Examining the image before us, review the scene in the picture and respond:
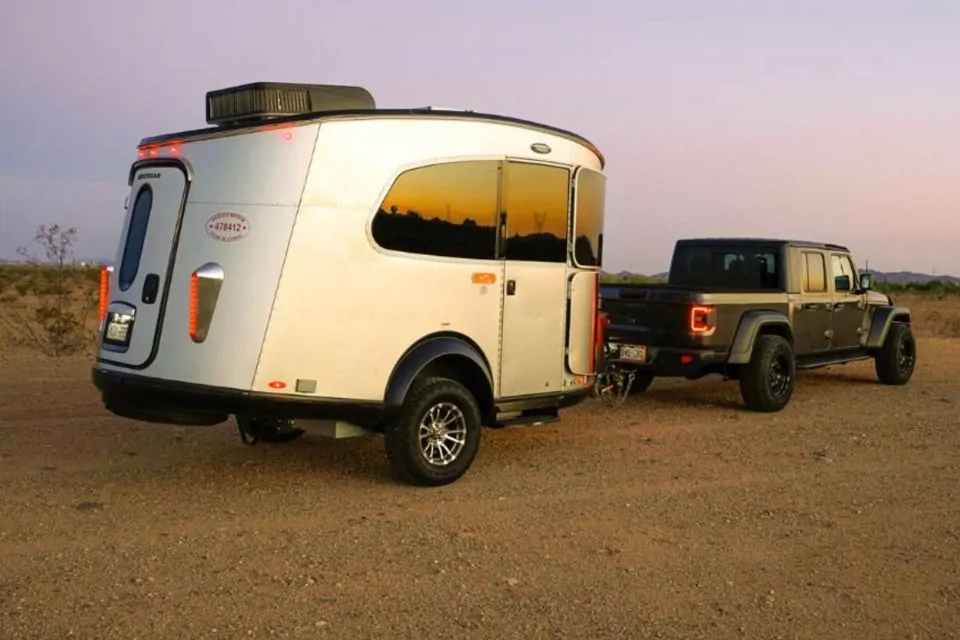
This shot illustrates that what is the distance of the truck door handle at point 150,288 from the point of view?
667cm

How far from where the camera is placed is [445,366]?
7.37 metres

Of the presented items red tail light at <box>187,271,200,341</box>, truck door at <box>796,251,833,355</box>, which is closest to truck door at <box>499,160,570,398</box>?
red tail light at <box>187,271,200,341</box>

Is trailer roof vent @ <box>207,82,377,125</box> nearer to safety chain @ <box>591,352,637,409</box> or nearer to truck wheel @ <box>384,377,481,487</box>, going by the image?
truck wheel @ <box>384,377,481,487</box>

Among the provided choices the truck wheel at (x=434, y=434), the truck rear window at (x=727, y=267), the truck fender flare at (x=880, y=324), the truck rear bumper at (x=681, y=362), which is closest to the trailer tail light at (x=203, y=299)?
the truck wheel at (x=434, y=434)

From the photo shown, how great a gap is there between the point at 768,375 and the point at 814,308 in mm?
1629

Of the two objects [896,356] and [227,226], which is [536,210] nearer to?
[227,226]

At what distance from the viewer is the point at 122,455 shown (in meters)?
8.10

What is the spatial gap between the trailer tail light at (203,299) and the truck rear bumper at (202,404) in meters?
0.38

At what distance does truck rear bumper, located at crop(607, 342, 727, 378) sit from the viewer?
10.6 meters

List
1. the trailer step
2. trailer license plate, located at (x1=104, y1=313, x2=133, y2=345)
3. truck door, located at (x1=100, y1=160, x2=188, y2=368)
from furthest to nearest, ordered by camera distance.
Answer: the trailer step
trailer license plate, located at (x1=104, y1=313, x2=133, y2=345)
truck door, located at (x1=100, y1=160, x2=188, y2=368)

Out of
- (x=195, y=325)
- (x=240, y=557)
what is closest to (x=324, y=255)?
(x=195, y=325)

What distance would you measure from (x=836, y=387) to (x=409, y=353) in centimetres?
872

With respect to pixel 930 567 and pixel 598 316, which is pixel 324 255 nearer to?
pixel 598 316

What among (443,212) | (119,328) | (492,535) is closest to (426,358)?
(443,212)
